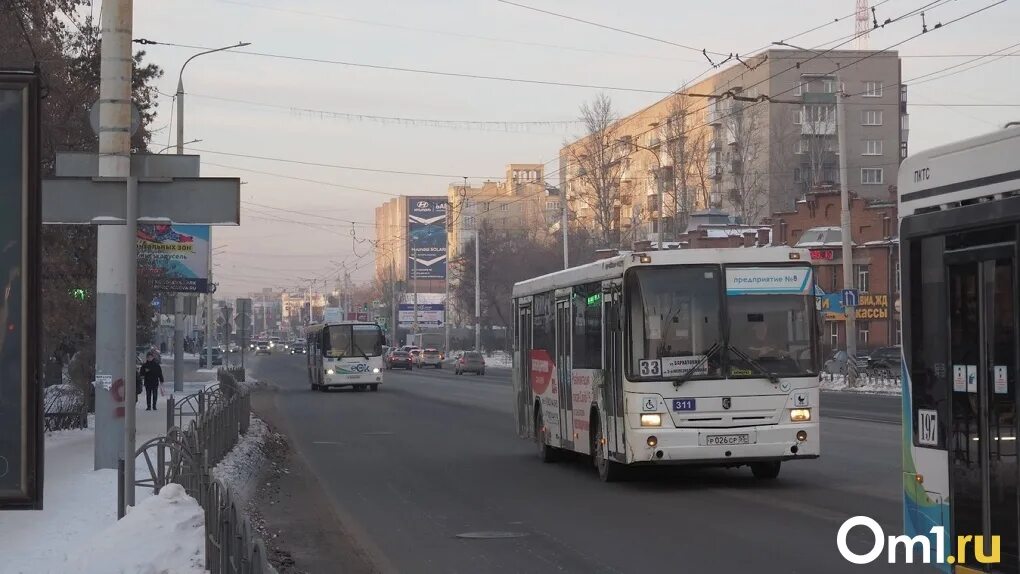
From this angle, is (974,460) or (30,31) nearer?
(974,460)

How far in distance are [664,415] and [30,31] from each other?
47.5 feet

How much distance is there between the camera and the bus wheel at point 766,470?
56.5ft

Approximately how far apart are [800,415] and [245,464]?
7624mm

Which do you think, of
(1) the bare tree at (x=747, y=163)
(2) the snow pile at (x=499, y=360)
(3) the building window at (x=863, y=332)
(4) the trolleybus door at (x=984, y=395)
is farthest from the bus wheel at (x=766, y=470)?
(2) the snow pile at (x=499, y=360)

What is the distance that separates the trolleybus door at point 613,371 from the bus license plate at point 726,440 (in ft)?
3.26

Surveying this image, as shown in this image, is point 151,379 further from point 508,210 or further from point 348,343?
point 508,210

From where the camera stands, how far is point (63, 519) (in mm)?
12641

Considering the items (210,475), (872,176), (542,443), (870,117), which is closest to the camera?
(210,475)

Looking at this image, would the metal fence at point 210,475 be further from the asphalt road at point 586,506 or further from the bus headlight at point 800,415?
the bus headlight at point 800,415

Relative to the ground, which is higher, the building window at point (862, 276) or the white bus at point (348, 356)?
the building window at point (862, 276)

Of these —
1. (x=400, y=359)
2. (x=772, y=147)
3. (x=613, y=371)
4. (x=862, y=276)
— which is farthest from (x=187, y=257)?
(x=772, y=147)

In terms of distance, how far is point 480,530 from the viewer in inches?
517

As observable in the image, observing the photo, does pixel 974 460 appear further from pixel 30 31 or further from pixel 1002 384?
pixel 30 31

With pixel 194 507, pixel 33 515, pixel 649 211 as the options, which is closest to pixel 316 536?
pixel 33 515
